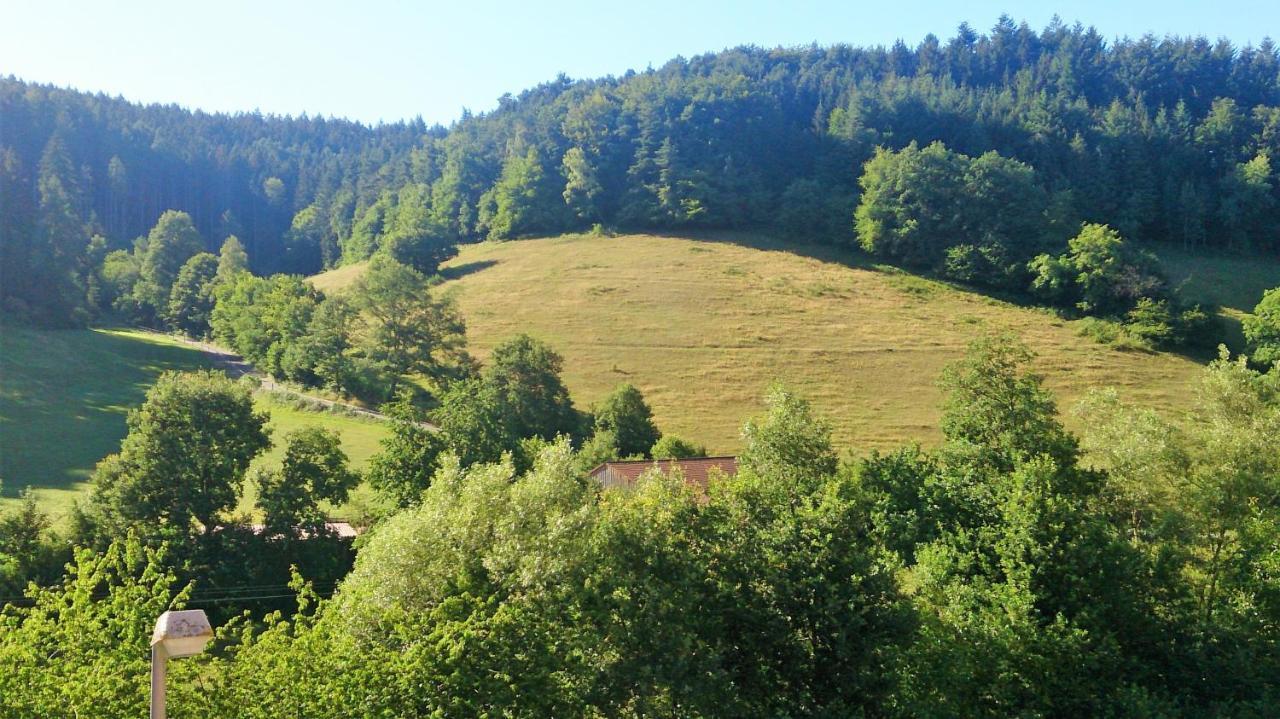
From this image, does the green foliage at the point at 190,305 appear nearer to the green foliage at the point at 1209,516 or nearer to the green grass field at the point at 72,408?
the green grass field at the point at 72,408

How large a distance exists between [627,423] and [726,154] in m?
76.7

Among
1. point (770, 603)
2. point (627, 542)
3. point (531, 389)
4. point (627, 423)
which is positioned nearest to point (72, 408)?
point (531, 389)

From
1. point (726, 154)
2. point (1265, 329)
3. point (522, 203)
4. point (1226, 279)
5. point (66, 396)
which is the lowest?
point (66, 396)

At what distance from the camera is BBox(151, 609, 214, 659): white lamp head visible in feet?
23.9

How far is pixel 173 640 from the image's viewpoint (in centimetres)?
728

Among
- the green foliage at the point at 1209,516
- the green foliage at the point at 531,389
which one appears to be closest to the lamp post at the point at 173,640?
the green foliage at the point at 1209,516

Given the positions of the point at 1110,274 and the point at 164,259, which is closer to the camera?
the point at 1110,274

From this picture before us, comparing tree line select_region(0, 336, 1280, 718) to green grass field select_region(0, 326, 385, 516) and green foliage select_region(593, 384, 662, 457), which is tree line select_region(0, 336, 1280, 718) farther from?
green foliage select_region(593, 384, 662, 457)

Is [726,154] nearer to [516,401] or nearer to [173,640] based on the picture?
[516,401]

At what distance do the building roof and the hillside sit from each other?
34.0 ft

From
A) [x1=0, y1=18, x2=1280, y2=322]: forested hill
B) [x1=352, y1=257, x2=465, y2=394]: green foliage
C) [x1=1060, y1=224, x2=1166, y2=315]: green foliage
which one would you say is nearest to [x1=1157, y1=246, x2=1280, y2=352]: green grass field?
[x1=1060, y1=224, x2=1166, y2=315]: green foliage

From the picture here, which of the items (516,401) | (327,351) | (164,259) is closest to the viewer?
(516,401)

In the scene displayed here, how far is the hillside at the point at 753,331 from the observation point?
5466 centimetres

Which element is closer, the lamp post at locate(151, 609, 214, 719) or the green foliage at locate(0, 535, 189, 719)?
the lamp post at locate(151, 609, 214, 719)
